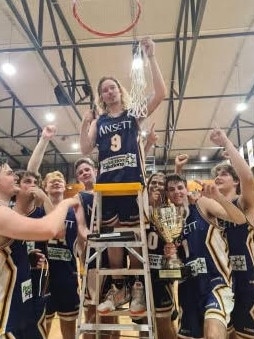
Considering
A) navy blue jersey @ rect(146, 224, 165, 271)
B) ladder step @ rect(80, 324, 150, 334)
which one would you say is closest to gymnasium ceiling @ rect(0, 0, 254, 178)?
navy blue jersey @ rect(146, 224, 165, 271)

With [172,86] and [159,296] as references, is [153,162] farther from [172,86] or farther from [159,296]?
[159,296]

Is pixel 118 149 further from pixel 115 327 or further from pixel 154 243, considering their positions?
pixel 115 327

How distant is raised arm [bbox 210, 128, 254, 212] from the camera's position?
260 cm

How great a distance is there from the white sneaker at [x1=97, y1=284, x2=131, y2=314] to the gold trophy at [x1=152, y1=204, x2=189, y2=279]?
1.23 ft

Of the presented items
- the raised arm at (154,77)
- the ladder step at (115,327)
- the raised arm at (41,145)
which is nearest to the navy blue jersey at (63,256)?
the raised arm at (41,145)

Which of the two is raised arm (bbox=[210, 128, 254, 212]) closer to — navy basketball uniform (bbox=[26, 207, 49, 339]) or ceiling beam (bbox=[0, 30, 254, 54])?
navy basketball uniform (bbox=[26, 207, 49, 339])

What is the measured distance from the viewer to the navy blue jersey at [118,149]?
2.90 meters

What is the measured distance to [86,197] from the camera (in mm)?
3414

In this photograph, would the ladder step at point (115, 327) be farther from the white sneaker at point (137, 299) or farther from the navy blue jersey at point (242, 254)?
the navy blue jersey at point (242, 254)

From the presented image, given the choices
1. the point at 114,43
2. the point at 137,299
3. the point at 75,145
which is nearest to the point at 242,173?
the point at 137,299

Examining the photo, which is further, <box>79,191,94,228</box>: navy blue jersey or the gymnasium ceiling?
the gymnasium ceiling

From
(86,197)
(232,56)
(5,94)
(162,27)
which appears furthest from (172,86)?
(86,197)

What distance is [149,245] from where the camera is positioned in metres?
3.20

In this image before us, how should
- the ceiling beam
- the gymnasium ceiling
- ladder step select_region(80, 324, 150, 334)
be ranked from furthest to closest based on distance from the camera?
1. the ceiling beam
2. the gymnasium ceiling
3. ladder step select_region(80, 324, 150, 334)
